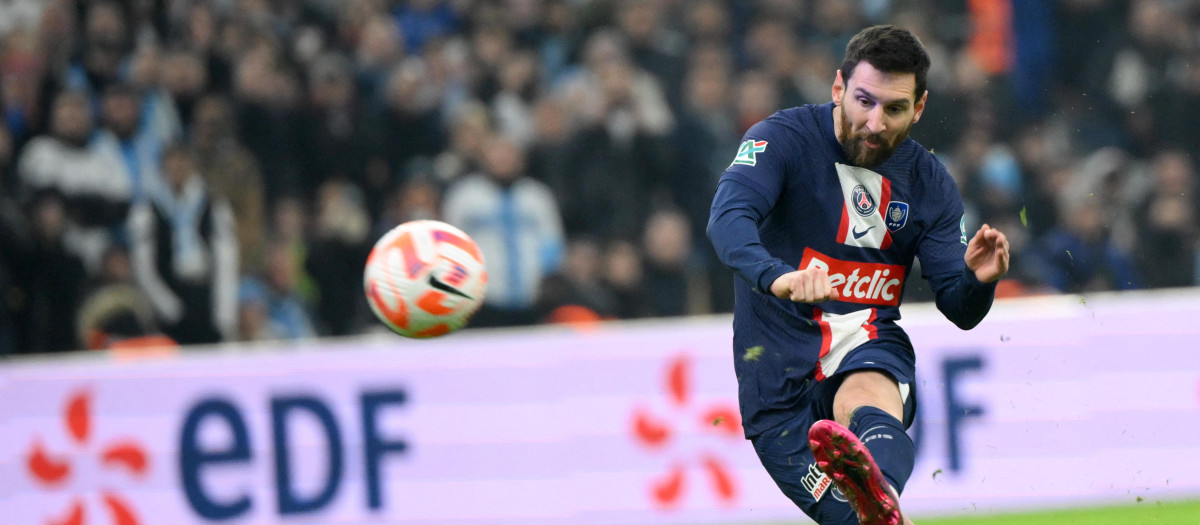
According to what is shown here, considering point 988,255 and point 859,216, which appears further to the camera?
point 859,216

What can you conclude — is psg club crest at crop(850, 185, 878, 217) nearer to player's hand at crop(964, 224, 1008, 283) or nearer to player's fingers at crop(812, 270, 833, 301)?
player's hand at crop(964, 224, 1008, 283)

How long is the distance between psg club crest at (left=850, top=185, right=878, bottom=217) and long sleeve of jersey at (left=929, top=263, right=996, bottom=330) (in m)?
0.32

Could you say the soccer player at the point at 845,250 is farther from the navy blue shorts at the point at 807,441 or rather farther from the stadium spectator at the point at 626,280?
the stadium spectator at the point at 626,280

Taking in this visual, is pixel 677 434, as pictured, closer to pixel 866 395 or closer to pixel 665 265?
pixel 665 265

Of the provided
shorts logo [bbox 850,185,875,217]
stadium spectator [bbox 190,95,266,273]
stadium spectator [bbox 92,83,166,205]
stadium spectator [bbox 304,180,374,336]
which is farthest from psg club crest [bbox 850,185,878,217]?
stadium spectator [bbox 92,83,166,205]

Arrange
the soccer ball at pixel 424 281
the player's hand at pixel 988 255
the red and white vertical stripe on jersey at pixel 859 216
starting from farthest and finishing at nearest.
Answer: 1. the soccer ball at pixel 424 281
2. the red and white vertical stripe on jersey at pixel 859 216
3. the player's hand at pixel 988 255

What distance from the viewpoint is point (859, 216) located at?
15.1ft

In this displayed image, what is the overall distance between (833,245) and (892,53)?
0.65 metres

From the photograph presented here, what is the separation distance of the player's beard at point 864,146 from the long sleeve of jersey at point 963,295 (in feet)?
1.44

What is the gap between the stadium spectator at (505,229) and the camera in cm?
951

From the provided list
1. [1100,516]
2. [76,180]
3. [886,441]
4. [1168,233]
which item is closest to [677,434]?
[1100,516]

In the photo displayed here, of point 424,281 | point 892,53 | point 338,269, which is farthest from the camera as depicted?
point 338,269

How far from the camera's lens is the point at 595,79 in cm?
1023

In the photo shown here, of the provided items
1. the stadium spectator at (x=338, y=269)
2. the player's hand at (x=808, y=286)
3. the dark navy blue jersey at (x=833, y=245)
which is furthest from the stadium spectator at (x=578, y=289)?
the player's hand at (x=808, y=286)
